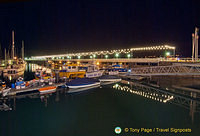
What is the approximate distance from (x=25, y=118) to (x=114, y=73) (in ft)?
85.5

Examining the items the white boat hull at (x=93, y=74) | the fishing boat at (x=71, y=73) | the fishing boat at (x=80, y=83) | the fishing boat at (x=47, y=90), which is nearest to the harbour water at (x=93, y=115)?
the fishing boat at (x=47, y=90)

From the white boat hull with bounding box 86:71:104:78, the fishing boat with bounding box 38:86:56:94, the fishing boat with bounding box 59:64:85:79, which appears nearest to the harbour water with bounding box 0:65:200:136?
the fishing boat with bounding box 38:86:56:94

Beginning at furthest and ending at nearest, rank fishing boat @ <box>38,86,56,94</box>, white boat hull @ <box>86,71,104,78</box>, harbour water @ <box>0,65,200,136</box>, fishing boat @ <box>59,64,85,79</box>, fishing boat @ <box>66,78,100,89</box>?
white boat hull @ <box>86,71,104,78</box>
fishing boat @ <box>59,64,85,79</box>
fishing boat @ <box>66,78,100,89</box>
fishing boat @ <box>38,86,56,94</box>
harbour water @ <box>0,65,200,136</box>

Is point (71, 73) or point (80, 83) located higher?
point (71, 73)

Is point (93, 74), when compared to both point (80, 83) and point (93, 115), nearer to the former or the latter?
point (80, 83)

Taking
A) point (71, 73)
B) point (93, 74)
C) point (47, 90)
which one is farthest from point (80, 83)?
point (93, 74)

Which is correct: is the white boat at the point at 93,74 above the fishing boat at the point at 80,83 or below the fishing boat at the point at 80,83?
above

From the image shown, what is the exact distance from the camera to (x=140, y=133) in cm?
1093

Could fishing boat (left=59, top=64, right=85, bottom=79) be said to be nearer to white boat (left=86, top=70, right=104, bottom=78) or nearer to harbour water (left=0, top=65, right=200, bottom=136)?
white boat (left=86, top=70, right=104, bottom=78)

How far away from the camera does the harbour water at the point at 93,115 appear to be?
11.4 metres

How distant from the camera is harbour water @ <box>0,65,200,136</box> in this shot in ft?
37.4

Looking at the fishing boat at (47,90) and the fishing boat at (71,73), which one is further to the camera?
the fishing boat at (71,73)

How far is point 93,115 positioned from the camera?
1430cm

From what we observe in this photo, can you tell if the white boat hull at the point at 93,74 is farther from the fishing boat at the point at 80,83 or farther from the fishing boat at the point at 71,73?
the fishing boat at the point at 80,83
